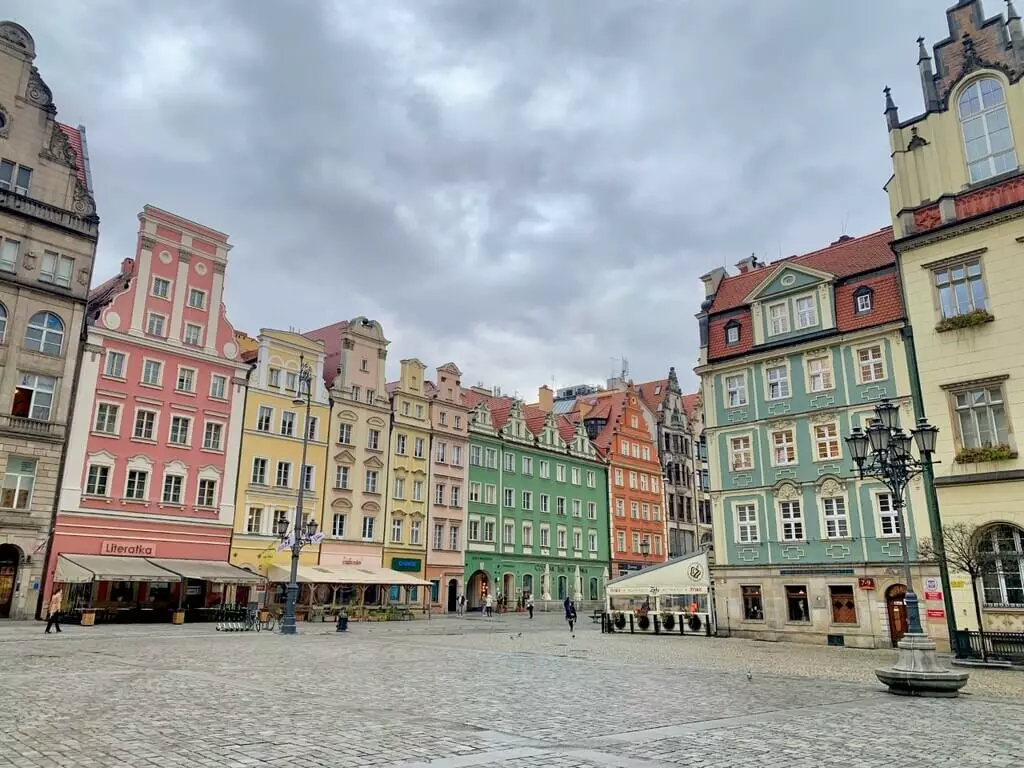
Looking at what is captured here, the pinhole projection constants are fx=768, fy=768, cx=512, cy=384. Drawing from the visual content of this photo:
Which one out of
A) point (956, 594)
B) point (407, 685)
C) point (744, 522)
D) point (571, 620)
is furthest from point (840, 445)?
point (407, 685)

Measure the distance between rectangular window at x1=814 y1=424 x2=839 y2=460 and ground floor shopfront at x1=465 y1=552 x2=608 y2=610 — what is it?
98.8 feet

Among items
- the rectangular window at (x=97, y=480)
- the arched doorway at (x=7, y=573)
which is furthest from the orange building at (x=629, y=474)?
the arched doorway at (x=7, y=573)

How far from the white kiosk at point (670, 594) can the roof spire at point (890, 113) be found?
19578 mm

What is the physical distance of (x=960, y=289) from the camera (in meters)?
27.4

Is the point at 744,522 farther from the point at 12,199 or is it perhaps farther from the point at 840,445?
the point at 12,199

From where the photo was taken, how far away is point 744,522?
3459 centimetres

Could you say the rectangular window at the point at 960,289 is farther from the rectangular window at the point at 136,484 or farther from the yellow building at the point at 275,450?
the rectangular window at the point at 136,484

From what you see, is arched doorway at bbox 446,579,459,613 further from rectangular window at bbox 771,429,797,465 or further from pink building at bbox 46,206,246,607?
rectangular window at bbox 771,429,797,465

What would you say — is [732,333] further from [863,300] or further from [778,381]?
[863,300]

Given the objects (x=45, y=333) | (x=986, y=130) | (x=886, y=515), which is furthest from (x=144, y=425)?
(x=986, y=130)

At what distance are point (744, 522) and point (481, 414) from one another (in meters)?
28.8

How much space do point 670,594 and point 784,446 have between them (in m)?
8.47

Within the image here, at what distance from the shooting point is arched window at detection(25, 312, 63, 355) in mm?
36281

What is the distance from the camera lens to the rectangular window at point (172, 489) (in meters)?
40.6
